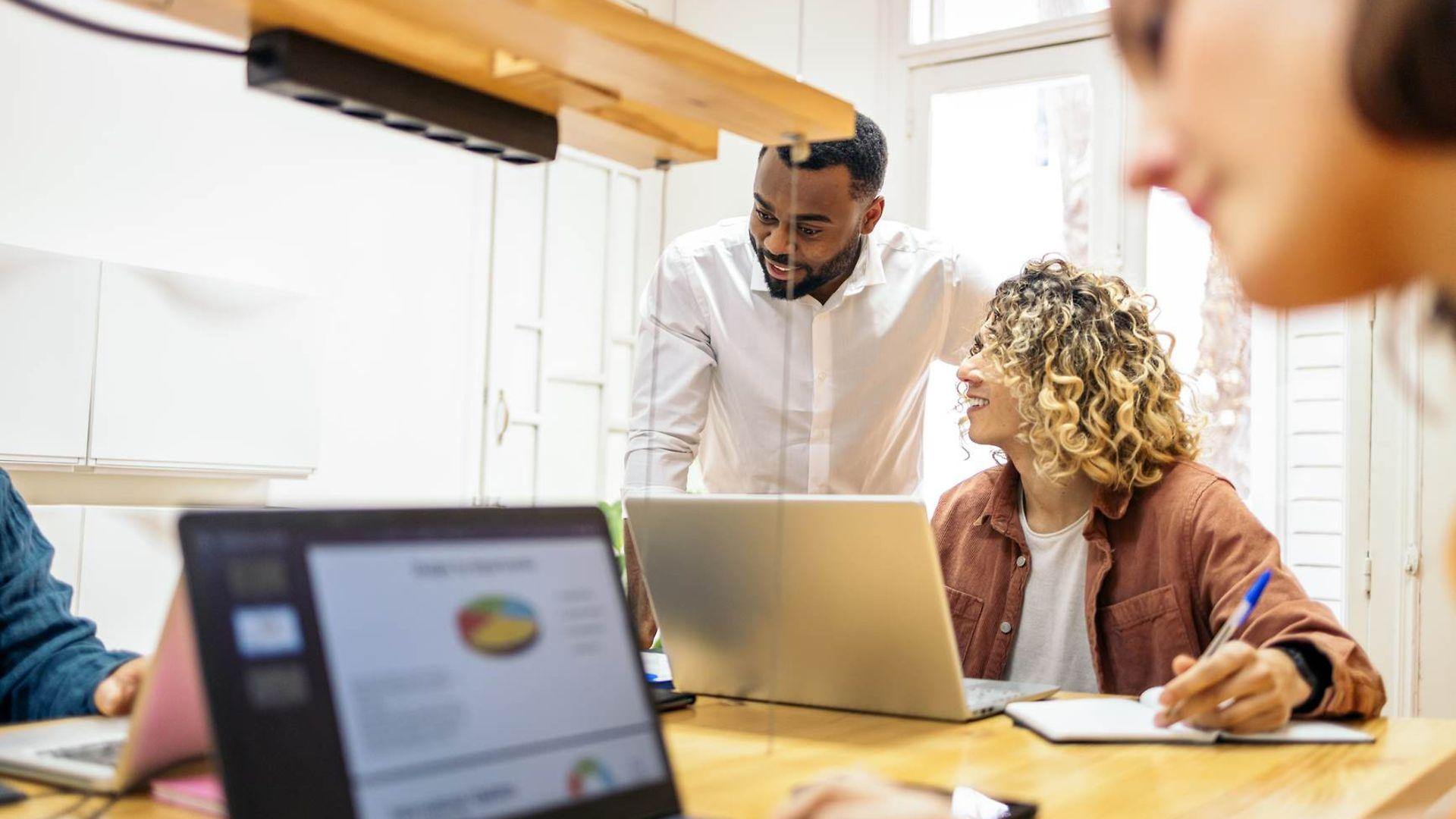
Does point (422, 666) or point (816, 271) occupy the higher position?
point (816, 271)

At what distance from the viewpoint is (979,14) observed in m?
4.14

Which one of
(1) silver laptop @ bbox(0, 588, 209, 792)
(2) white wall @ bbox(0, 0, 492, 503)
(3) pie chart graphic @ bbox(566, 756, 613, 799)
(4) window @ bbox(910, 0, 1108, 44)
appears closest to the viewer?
(3) pie chart graphic @ bbox(566, 756, 613, 799)

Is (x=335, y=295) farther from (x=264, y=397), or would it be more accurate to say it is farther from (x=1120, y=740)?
(x=1120, y=740)

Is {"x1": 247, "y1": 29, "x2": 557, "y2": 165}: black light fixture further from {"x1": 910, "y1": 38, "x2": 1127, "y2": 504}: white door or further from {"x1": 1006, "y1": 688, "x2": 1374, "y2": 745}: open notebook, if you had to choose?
{"x1": 910, "y1": 38, "x2": 1127, "y2": 504}: white door

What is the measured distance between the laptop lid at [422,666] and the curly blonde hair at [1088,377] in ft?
3.64

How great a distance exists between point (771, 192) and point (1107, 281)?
0.61m

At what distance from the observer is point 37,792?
2.81 ft

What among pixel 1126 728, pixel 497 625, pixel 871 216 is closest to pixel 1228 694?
pixel 1126 728

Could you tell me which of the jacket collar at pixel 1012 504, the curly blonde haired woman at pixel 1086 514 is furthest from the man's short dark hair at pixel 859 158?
the jacket collar at pixel 1012 504

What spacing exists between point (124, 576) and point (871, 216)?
183cm

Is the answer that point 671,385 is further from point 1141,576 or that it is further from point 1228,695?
point 1228,695

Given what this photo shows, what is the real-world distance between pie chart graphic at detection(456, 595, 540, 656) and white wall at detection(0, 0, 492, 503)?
1990 millimetres

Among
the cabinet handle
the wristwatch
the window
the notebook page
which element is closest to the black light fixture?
the notebook page

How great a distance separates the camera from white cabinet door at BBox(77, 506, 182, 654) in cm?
277
